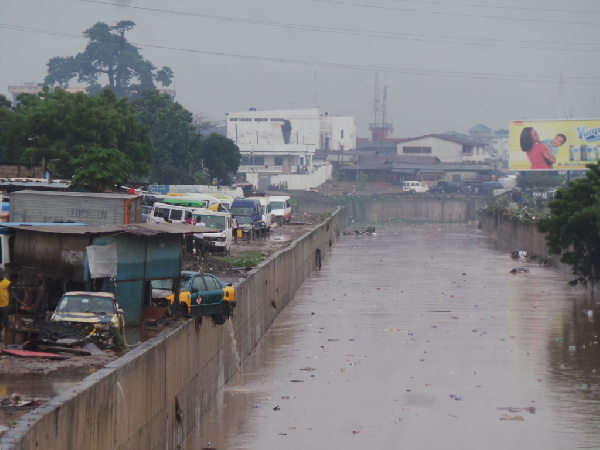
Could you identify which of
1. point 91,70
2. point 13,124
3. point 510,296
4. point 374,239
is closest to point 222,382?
point 510,296

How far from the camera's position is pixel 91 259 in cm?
1844

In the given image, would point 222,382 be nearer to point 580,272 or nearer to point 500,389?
point 500,389

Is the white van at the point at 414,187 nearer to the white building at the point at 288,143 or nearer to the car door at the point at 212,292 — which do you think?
the white building at the point at 288,143

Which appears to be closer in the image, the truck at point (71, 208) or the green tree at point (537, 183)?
the truck at point (71, 208)

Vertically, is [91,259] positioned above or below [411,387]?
above

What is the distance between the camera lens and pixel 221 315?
21.5 m

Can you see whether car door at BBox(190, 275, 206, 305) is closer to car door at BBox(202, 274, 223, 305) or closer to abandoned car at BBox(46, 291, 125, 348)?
car door at BBox(202, 274, 223, 305)

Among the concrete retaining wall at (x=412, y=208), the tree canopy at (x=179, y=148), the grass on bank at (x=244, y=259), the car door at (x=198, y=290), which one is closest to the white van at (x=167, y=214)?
the grass on bank at (x=244, y=259)

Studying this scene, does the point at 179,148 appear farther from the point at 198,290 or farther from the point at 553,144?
the point at 198,290

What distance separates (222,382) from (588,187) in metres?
19.4

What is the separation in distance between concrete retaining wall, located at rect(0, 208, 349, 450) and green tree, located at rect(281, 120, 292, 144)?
389 ft

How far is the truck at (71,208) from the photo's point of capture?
2655 cm

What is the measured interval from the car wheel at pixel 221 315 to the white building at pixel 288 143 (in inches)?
3545

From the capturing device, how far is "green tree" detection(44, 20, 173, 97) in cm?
14475
